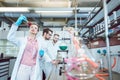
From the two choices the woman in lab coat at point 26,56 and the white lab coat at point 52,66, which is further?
the white lab coat at point 52,66

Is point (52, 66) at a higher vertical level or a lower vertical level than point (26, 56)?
lower

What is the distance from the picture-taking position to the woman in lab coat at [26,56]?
6.31 ft

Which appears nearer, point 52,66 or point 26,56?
point 26,56

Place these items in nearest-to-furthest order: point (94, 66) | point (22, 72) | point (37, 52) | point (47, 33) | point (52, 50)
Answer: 1. point (94, 66)
2. point (22, 72)
3. point (37, 52)
4. point (47, 33)
5. point (52, 50)

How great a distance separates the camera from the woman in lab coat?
1.92 m

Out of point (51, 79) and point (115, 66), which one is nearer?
point (115, 66)

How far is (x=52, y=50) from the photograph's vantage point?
128 inches

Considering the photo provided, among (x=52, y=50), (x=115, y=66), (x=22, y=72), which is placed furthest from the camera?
(x=52, y=50)

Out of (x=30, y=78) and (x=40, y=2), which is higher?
(x=40, y=2)

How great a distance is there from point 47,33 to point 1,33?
162 inches

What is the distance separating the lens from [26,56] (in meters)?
1.94

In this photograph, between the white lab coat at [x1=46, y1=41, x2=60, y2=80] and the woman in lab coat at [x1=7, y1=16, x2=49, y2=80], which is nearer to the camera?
the woman in lab coat at [x1=7, y1=16, x2=49, y2=80]

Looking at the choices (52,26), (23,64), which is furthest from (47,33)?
(52,26)

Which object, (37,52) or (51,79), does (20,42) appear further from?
(51,79)
